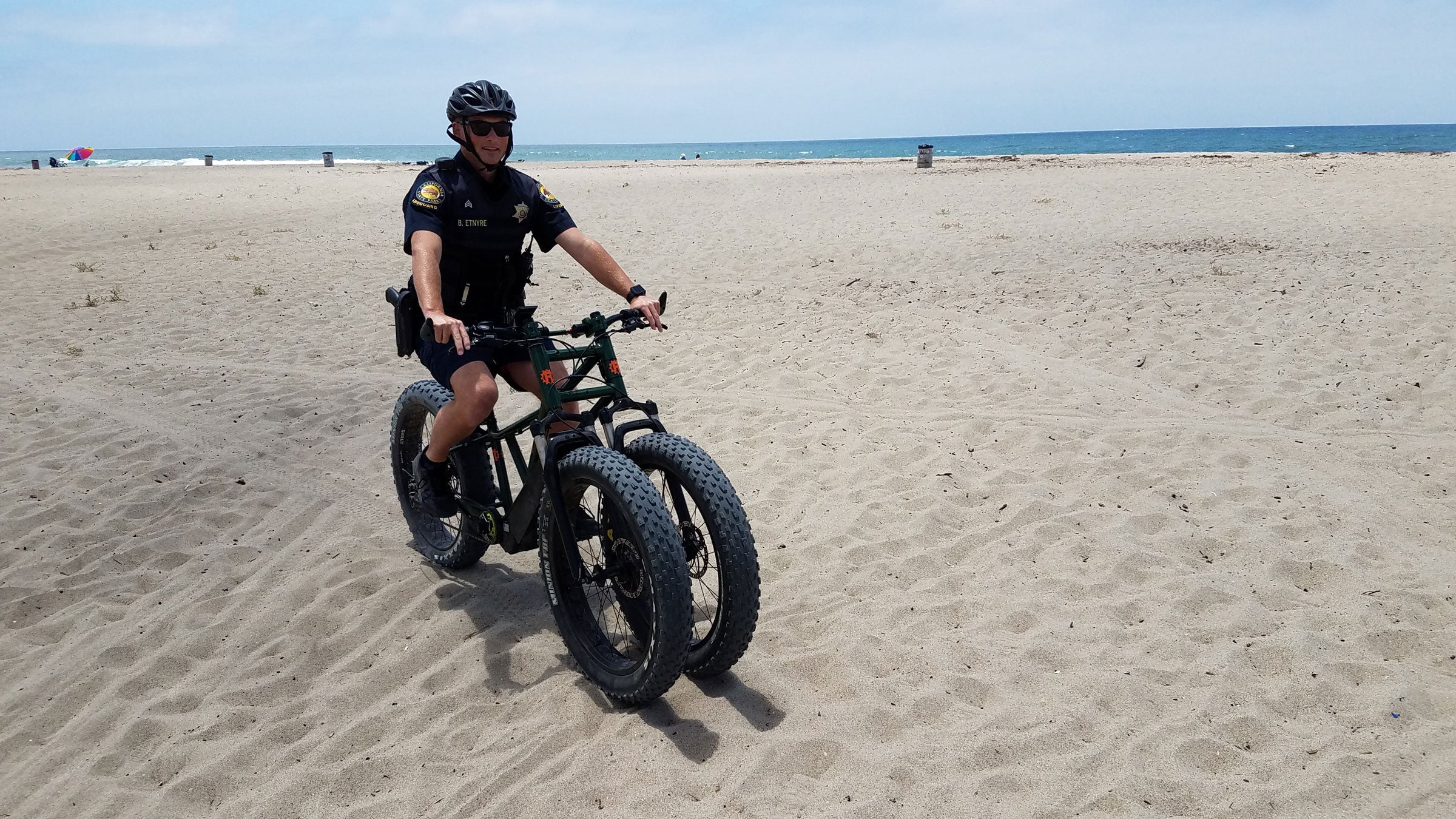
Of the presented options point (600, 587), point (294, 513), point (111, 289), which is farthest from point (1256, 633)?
point (111, 289)

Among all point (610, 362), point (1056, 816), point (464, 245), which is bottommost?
point (1056, 816)

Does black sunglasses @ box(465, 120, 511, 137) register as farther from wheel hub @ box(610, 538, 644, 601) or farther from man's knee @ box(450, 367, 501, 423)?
wheel hub @ box(610, 538, 644, 601)

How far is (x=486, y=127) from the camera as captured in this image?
4.05 meters

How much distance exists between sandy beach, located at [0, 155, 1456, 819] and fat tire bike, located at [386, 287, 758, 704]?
0.26m

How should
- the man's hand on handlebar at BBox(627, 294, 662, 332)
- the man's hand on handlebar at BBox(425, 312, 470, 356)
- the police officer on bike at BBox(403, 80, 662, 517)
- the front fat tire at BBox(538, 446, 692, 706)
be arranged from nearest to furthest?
the front fat tire at BBox(538, 446, 692, 706)
the man's hand on handlebar at BBox(425, 312, 470, 356)
the man's hand on handlebar at BBox(627, 294, 662, 332)
the police officer on bike at BBox(403, 80, 662, 517)

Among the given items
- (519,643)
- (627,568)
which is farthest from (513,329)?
(519,643)

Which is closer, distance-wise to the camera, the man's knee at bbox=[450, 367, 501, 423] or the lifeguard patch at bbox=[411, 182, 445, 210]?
the lifeguard patch at bbox=[411, 182, 445, 210]

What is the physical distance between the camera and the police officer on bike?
401 cm

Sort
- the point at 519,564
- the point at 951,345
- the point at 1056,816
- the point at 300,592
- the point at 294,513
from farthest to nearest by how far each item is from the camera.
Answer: the point at 951,345 → the point at 294,513 → the point at 519,564 → the point at 300,592 → the point at 1056,816

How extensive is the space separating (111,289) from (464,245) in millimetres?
10416

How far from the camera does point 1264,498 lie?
5352mm

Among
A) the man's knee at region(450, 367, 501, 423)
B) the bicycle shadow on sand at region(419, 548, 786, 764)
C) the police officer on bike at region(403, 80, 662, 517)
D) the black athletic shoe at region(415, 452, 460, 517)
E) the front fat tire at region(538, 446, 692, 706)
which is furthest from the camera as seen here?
the black athletic shoe at region(415, 452, 460, 517)

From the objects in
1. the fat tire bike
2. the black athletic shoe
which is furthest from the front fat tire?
the black athletic shoe

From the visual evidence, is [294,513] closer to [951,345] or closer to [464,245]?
[464,245]
